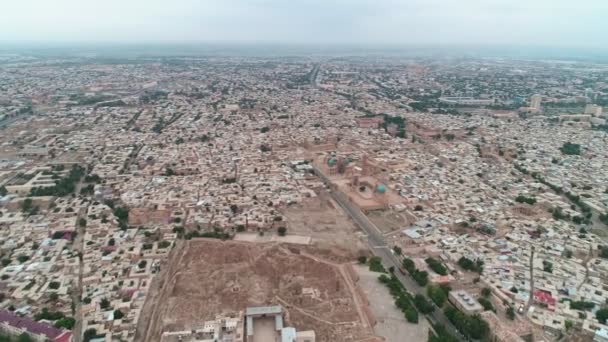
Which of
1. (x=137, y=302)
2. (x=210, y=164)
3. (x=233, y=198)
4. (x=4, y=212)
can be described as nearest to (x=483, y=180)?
(x=233, y=198)

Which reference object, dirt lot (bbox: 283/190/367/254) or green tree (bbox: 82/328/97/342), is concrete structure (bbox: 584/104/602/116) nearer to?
dirt lot (bbox: 283/190/367/254)

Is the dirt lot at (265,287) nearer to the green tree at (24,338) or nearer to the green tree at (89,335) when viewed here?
the green tree at (89,335)

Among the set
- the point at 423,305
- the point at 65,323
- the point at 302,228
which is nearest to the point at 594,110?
the point at 302,228

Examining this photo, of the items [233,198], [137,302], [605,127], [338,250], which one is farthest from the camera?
[605,127]

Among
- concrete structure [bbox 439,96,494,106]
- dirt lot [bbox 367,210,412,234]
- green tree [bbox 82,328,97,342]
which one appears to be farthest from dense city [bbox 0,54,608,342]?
concrete structure [bbox 439,96,494,106]

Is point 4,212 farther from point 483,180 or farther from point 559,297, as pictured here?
point 483,180
